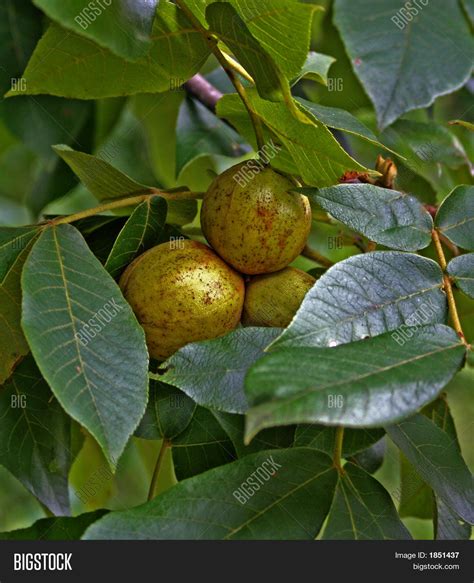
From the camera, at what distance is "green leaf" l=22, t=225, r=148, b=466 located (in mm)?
755

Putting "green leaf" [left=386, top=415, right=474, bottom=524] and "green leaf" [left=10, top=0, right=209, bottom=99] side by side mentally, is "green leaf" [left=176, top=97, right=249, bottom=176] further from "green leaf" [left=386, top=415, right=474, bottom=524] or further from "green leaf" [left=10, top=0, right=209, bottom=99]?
"green leaf" [left=386, top=415, right=474, bottom=524]

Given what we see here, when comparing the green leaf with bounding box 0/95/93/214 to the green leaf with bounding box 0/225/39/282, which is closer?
the green leaf with bounding box 0/225/39/282

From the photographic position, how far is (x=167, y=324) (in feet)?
2.96

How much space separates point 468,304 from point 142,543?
0.75 meters

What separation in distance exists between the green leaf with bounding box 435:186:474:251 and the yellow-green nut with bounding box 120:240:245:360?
0.25 m

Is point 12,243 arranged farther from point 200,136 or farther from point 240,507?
point 200,136

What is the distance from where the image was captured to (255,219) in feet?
3.07

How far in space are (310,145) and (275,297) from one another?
176mm

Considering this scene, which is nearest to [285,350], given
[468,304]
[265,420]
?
[265,420]

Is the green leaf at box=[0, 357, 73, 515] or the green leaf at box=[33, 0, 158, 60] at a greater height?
the green leaf at box=[33, 0, 158, 60]

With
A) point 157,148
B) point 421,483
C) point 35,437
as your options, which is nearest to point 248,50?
point 35,437

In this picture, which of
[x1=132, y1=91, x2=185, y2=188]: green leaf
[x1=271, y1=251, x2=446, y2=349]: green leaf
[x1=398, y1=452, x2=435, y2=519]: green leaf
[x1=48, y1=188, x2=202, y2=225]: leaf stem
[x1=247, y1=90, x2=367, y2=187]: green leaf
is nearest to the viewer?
[x1=271, y1=251, x2=446, y2=349]: green leaf

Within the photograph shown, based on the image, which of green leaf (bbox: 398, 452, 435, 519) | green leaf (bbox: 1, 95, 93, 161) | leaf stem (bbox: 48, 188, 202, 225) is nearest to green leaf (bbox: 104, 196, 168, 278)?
leaf stem (bbox: 48, 188, 202, 225)

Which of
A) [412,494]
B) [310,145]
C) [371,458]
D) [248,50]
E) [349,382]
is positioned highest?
[248,50]
